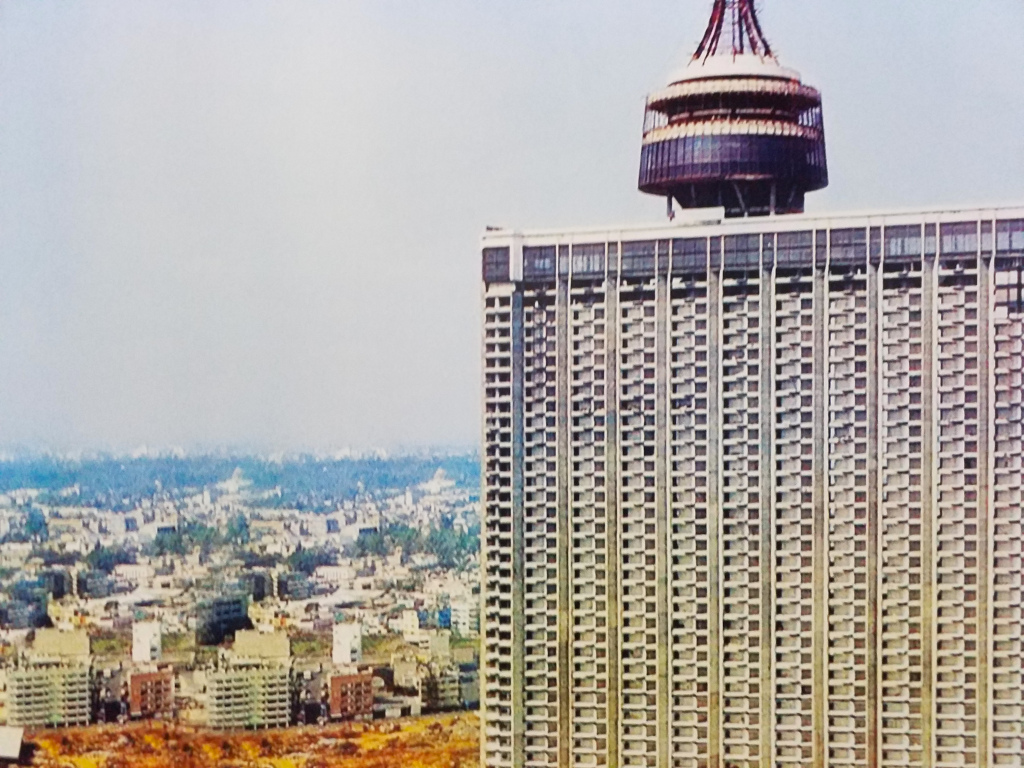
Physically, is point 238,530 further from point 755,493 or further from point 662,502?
point 755,493

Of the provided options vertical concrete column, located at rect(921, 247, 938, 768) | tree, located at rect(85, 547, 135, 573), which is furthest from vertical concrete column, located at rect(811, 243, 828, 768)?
tree, located at rect(85, 547, 135, 573)

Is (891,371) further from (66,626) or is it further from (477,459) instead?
(66,626)

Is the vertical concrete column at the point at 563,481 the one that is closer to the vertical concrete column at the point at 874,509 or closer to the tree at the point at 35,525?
the vertical concrete column at the point at 874,509

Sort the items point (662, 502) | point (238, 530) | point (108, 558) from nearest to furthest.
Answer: point (662, 502) < point (238, 530) < point (108, 558)

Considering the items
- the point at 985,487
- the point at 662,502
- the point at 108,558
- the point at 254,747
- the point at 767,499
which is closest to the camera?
the point at 985,487

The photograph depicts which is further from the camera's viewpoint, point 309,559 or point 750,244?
point 309,559

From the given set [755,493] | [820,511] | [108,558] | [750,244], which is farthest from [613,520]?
[108,558]

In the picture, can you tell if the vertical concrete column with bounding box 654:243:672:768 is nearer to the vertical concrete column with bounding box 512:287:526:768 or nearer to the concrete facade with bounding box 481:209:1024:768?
the concrete facade with bounding box 481:209:1024:768
